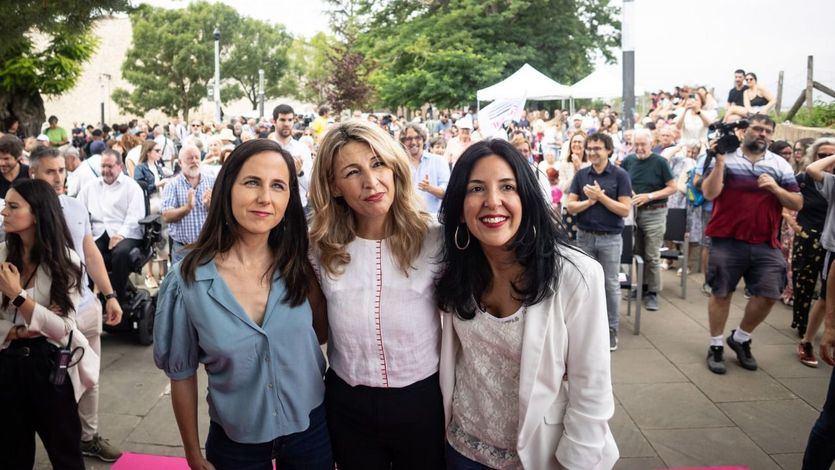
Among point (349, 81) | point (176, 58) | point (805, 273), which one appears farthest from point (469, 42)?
point (176, 58)

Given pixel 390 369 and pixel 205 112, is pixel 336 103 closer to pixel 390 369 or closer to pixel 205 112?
pixel 205 112

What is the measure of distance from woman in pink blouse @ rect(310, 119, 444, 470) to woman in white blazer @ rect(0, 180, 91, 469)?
144 cm

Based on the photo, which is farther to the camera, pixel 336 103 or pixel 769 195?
pixel 336 103

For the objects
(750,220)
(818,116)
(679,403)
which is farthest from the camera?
(818,116)

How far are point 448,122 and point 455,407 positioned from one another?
75.9ft

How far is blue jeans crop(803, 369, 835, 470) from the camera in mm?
2758

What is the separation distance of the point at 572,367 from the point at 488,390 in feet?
0.98

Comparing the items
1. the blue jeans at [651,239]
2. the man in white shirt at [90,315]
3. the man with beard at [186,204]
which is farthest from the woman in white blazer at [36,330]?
the blue jeans at [651,239]

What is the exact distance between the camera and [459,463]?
2100 millimetres

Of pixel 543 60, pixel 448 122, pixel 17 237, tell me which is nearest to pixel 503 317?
pixel 17 237

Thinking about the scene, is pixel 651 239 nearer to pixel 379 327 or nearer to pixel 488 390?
pixel 488 390

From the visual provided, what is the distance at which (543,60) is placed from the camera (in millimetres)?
29109

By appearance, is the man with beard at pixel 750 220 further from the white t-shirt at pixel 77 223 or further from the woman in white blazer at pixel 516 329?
the white t-shirt at pixel 77 223

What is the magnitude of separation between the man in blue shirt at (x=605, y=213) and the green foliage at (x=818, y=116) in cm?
731
